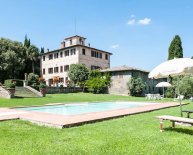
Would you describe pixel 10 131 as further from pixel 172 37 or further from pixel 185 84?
pixel 172 37

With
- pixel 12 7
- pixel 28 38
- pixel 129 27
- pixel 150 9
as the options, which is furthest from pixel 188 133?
pixel 28 38

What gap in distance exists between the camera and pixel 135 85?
137ft

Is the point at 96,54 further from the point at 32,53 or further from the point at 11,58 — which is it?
the point at 11,58

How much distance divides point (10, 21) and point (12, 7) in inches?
275

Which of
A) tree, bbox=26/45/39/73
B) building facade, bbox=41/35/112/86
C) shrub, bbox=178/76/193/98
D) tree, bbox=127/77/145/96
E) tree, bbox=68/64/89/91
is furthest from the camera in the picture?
tree, bbox=26/45/39/73

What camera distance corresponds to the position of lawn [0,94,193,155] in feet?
21.0

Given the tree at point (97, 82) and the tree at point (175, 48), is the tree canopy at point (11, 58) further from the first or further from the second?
the tree at point (175, 48)

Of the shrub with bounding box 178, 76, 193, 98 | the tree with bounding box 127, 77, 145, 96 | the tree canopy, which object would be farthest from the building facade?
the shrub with bounding box 178, 76, 193, 98

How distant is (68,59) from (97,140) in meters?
44.3

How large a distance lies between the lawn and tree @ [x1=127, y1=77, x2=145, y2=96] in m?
31.9

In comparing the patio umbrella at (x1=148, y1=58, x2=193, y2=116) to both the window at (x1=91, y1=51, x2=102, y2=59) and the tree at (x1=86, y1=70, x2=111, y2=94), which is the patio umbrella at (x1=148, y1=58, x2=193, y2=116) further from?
the window at (x1=91, y1=51, x2=102, y2=59)

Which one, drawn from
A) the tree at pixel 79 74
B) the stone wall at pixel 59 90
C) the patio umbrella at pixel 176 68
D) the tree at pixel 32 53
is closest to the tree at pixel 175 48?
the tree at pixel 79 74

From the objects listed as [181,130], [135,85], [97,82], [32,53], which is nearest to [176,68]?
[181,130]

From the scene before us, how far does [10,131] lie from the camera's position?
29.2 feet
